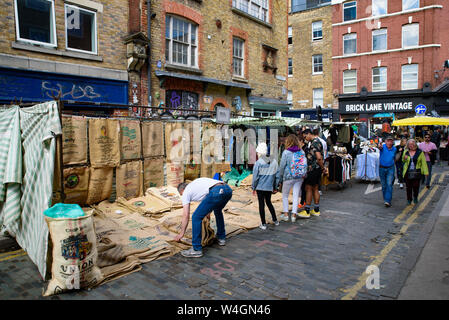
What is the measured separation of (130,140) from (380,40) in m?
27.8

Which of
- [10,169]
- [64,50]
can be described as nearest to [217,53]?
[64,50]

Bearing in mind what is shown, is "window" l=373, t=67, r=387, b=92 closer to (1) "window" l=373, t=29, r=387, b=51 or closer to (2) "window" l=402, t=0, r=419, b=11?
(1) "window" l=373, t=29, r=387, b=51

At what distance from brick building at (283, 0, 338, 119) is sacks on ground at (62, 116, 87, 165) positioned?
27108 mm

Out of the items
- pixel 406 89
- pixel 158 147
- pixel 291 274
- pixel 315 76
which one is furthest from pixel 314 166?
pixel 315 76

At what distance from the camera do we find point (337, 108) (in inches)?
1185

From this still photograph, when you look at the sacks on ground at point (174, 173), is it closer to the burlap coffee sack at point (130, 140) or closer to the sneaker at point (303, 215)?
the burlap coffee sack at point (130, 140)

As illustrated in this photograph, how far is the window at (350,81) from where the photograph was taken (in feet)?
96.2

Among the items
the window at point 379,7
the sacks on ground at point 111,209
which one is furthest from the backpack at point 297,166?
the window at point 379,7

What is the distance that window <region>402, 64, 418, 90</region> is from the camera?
2647 cm

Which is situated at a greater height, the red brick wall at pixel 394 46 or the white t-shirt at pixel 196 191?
the red brick wall at pixel 394 46

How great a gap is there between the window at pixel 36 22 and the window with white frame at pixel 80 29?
18.8 inches

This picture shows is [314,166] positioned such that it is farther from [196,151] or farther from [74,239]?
[74,239]

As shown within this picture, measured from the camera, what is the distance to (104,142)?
754 centimetres

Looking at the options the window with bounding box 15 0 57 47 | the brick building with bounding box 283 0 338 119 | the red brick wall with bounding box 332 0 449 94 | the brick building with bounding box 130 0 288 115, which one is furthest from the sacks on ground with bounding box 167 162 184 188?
the red brick wall with bounding box 332 0 449 94
